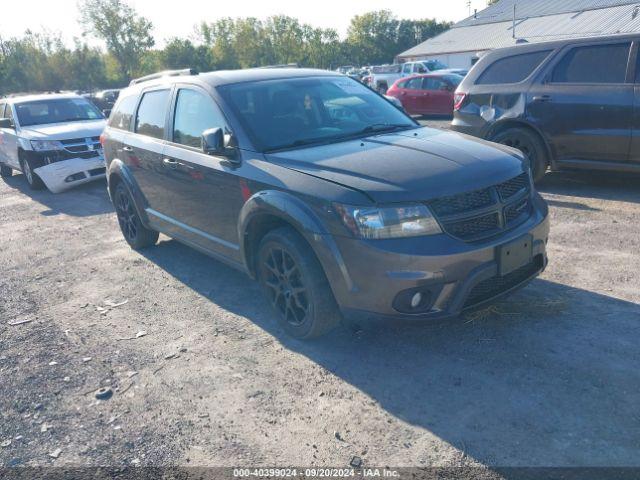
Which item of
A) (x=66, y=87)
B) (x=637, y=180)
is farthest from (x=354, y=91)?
(x=66, y=87)

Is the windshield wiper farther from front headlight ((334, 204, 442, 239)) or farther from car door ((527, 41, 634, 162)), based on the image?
car door ((527, 41, 634, 162))

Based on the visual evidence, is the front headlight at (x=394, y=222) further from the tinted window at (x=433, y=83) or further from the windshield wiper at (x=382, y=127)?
the tinted window at (x=433, y=83)

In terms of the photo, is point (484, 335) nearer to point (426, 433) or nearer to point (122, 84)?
point (426, 433)

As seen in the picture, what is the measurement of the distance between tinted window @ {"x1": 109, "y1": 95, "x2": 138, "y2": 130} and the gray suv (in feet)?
2.21

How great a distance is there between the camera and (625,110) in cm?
627

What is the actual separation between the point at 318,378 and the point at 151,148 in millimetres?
2900

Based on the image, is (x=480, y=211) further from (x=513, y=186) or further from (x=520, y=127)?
(x=520, y=127)

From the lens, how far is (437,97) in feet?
58.6

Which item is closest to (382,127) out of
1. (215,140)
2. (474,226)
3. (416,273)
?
(215,140)

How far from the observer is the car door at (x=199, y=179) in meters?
4.18

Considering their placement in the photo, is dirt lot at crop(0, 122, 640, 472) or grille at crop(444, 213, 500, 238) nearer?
dirt lot at crop(0, 122, 640, 472)

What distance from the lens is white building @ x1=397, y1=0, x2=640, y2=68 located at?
1462 inches

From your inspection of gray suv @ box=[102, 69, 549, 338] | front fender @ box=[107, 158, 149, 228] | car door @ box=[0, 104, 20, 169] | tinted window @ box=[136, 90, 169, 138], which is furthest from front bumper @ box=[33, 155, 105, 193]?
gray suv @ box=[102, 69, 549, 338]

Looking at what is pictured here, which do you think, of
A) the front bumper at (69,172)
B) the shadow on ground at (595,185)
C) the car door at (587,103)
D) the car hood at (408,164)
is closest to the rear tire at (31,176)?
the front bumper at (69,172)
